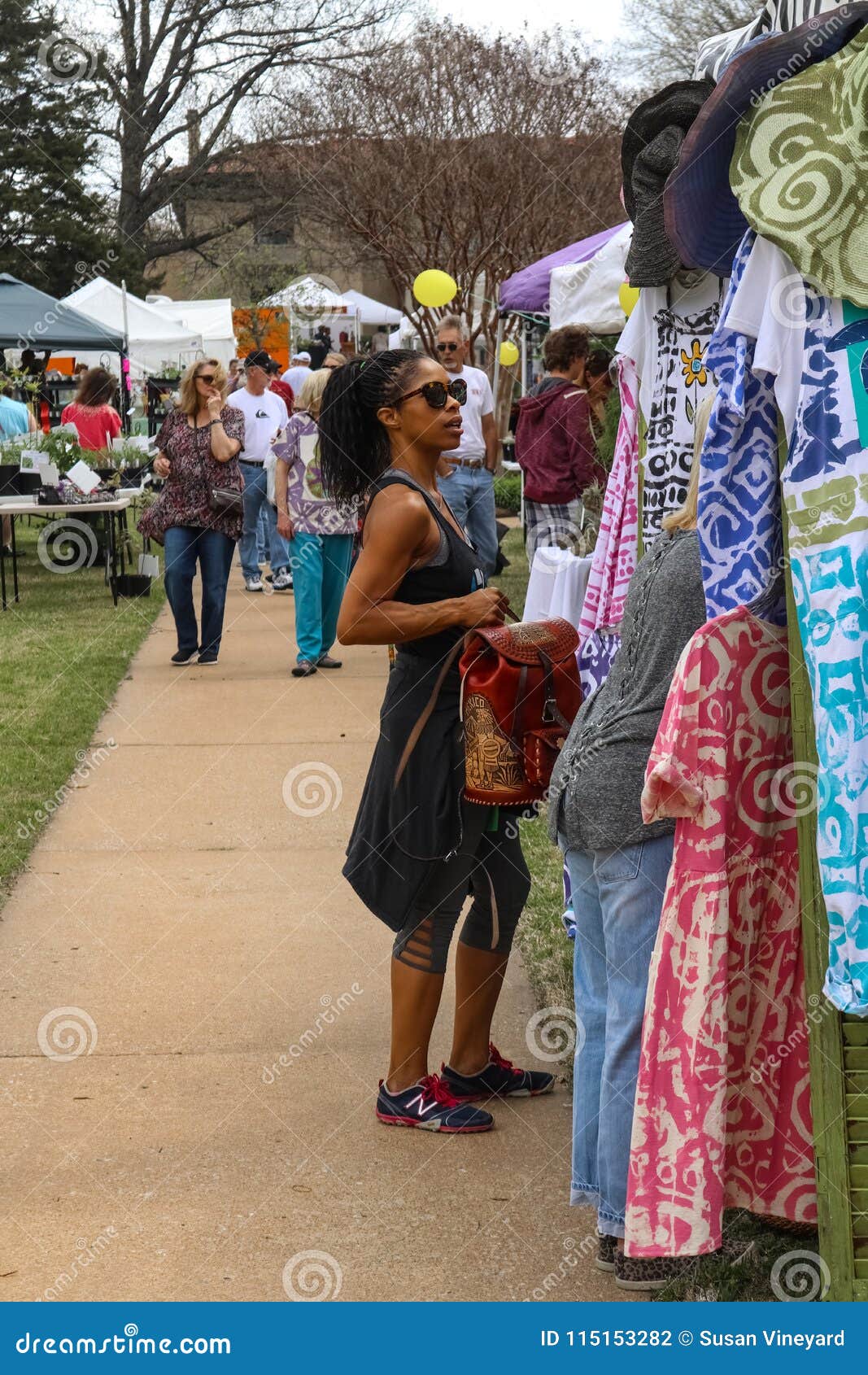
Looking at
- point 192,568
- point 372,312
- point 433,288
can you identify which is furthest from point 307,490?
point 372,312

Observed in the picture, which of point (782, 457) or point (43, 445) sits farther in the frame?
point (43, 445)

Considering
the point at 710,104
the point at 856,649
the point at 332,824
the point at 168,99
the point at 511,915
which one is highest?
the point at 168,99

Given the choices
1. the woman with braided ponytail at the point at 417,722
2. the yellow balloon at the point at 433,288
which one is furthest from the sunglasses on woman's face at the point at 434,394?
the yellow balloon at the point at 433,288

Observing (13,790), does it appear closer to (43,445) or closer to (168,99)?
(43,445)

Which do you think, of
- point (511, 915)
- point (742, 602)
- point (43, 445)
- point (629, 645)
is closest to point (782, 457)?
point (742, 602)

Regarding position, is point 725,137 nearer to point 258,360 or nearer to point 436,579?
point 436,579

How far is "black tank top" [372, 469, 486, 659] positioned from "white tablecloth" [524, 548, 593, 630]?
2.71ft

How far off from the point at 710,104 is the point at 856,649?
1045 mm

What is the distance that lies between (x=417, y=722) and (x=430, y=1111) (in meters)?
1.03

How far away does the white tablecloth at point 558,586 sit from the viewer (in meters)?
4.88

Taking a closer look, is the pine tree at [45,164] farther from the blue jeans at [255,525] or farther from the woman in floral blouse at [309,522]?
the woman in floral blouse at [309,522]

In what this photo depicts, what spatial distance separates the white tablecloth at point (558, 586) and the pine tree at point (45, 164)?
1318 inches

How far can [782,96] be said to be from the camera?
2836 millimetres

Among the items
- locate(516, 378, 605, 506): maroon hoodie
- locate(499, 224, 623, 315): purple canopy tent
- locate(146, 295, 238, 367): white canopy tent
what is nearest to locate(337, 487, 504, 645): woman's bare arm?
locate(516, 378, 605, 506): maroon hoodie
